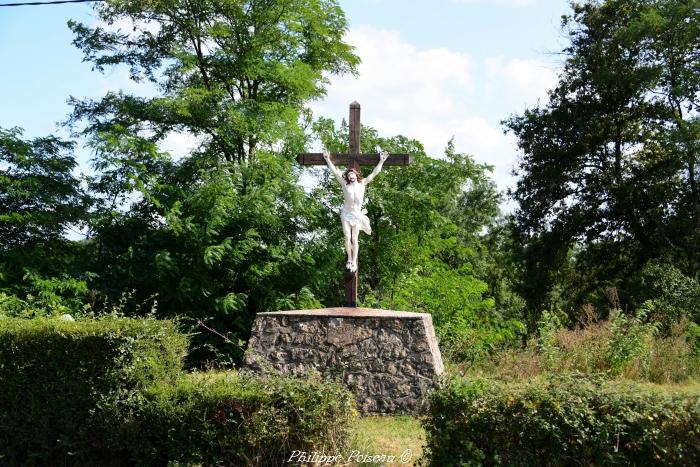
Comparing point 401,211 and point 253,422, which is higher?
point 401,211

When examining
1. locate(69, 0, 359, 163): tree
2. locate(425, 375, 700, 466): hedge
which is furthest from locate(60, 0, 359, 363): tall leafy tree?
locate(425, 375, 700, 466): hedge

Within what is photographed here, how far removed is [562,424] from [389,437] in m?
2.28

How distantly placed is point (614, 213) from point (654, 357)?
38.5 ft

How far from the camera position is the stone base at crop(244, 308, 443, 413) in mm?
8328

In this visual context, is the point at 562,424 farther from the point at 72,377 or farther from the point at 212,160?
the point at 212,160

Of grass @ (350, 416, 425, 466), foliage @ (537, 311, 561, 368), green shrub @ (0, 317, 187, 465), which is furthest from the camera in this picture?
foliage @ (537, 311, 561, 368)

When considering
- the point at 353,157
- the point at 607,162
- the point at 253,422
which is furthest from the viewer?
the point at 607,162

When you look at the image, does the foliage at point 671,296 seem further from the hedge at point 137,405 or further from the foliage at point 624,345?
the hedge at point 137,405

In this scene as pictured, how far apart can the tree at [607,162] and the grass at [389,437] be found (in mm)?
14327

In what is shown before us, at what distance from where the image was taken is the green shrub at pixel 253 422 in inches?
227

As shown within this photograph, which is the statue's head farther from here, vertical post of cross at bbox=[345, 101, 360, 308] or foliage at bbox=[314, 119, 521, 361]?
foliage at bbox=[314, 119, 521, 361]

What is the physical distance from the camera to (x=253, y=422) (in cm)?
580

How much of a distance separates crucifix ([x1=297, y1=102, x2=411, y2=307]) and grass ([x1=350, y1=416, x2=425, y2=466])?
6.15ft

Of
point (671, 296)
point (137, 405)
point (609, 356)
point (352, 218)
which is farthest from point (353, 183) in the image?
point (671, 296)
